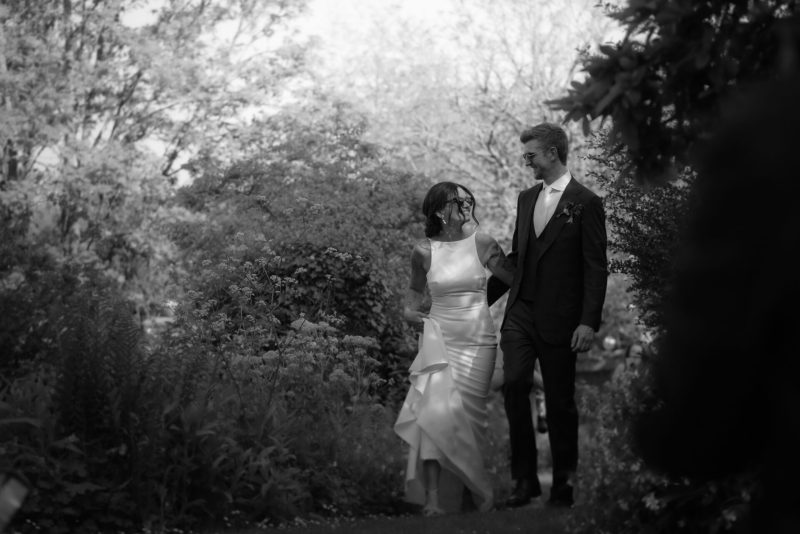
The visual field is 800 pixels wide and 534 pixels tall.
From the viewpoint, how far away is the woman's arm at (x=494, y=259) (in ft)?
26.8

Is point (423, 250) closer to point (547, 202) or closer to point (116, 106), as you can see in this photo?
point (547, 202)

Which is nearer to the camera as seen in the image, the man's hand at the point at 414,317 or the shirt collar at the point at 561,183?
the shirt collar at the point at 561,183

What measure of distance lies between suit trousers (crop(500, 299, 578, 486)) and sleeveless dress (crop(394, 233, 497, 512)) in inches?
22.4

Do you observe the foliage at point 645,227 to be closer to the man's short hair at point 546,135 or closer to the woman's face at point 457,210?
the man's short hair at point 546,135

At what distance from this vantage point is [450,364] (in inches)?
326

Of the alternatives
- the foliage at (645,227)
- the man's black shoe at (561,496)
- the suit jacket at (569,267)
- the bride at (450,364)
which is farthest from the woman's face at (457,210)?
the man's black shoe at (561,496)

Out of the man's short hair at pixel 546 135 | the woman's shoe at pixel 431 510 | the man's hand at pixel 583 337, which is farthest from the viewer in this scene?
the woman's shoe at pixel 431 510

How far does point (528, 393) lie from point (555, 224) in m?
1.19

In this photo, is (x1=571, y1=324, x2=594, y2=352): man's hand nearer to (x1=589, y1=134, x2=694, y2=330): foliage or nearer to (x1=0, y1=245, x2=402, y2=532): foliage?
(x1=589, y1=134, x2=694, y2=330): foliage

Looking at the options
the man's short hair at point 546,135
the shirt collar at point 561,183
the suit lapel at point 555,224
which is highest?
the man's short hair at point 546,135

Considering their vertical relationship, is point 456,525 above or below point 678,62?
below

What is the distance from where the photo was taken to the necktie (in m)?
7.68

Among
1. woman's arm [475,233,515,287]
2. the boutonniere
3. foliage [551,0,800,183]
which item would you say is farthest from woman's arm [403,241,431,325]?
foliage [551,0,800,183]

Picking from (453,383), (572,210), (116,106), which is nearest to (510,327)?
(453,383)
